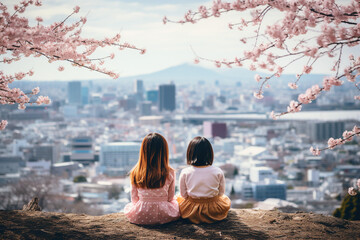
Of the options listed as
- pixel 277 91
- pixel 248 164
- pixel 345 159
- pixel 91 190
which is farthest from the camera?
pixel 277 91

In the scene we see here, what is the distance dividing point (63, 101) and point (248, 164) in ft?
79.7

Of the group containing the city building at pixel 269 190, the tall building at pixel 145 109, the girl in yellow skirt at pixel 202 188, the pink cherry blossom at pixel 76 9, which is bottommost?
the city building at pixel 269 190

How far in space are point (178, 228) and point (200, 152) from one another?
1.25 ft

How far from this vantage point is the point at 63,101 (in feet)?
138

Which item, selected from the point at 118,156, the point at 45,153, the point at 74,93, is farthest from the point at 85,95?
the point at 118,156

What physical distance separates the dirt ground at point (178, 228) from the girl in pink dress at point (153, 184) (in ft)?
0.16

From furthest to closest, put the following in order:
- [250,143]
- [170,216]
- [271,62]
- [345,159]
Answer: [250,143]
[345,159]
[170,216]
[271,62]

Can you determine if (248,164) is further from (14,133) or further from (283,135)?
(14,133)

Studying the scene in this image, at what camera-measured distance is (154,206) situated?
198cm

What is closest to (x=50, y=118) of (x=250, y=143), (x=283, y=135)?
(x=250, y=143)

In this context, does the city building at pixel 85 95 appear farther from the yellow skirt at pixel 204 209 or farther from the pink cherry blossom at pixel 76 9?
the yellow skirt at pixel 204 209

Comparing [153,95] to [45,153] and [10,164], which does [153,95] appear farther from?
[10,164]

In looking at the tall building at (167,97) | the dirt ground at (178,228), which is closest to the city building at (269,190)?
the dirt ground at (178,228)

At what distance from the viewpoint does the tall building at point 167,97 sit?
1813 inches
